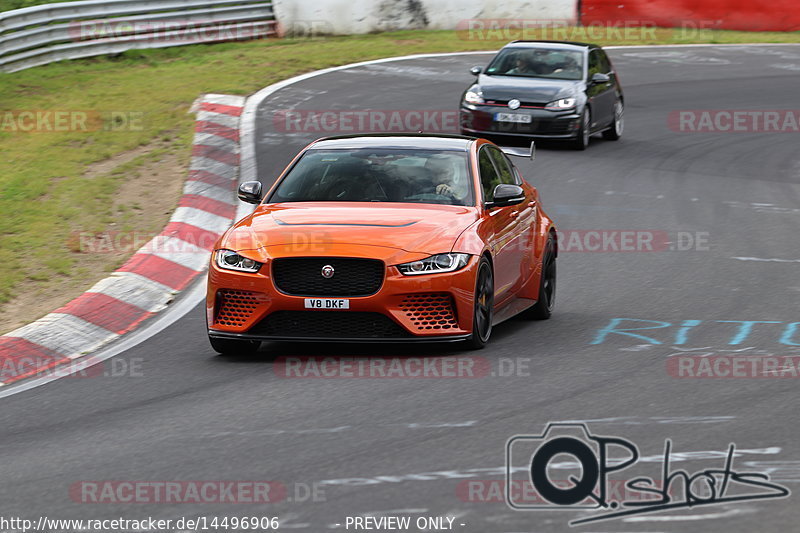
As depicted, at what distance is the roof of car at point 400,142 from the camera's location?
10.3m

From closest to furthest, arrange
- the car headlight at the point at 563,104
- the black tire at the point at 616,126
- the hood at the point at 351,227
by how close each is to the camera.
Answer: the hood at the point at 351,227, the car headlight at the point at 563,104, the black tire at the point at 616,126

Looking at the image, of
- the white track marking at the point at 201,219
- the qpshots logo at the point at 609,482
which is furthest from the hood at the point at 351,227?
the white track marking at the point at 201,219

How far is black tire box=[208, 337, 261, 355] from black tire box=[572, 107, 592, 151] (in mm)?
12149

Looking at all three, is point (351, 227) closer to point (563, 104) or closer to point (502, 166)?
point (502, 166)

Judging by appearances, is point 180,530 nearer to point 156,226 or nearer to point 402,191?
point 402,191

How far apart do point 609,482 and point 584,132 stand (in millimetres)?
15202

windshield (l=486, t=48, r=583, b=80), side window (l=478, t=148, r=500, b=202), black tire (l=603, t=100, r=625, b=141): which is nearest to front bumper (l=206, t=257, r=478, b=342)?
side window (l=478, t=148, r=500, b=202)

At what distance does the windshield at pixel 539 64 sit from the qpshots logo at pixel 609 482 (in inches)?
603

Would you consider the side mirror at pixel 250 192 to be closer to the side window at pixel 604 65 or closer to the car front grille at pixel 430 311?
the car front grille at pixel 430 311

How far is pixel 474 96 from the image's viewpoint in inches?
811

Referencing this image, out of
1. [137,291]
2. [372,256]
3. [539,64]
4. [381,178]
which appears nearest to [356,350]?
[372,256]

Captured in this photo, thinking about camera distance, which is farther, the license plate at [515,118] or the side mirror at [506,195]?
the license plate at [515,118]

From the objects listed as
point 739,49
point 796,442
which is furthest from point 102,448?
point 739,49

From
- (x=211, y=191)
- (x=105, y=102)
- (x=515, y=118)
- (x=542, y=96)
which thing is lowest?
(x=515, y=118)
